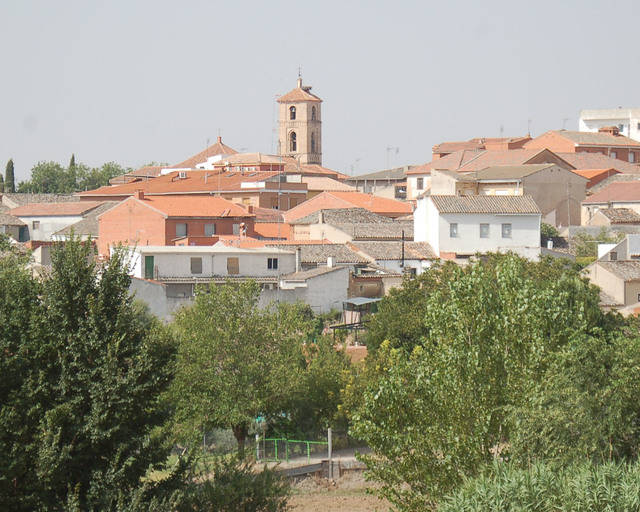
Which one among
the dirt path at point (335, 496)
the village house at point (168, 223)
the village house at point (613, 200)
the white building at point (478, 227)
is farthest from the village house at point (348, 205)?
the dirt path at point (335, 496)

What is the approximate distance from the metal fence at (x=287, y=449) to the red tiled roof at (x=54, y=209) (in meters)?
38.6

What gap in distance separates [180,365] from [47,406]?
33.7ft

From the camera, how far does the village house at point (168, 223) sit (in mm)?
50438

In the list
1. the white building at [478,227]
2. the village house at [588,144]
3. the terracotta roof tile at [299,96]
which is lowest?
the white building at [478,227]

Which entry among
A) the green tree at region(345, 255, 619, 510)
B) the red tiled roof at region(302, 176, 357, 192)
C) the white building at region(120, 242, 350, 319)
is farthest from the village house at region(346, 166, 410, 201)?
the green tree at region(345, 255, 619, 510)

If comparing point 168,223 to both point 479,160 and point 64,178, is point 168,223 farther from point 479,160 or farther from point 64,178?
point 64,178

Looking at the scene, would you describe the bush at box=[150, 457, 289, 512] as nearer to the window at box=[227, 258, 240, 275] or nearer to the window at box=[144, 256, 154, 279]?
the window at box=[144, 256, 154, 279]

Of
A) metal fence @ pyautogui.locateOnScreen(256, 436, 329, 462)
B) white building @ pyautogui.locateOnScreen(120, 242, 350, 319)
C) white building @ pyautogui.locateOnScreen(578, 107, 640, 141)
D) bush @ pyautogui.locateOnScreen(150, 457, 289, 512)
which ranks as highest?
white building @ pyautogui.locateOnScreen(578, 107, 640, 141)

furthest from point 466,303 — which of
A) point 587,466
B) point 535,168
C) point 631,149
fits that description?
point 631,149

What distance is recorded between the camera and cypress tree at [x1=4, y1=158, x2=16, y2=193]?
92.1 meters

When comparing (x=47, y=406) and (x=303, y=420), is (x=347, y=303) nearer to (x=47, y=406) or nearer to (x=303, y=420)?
(x=303, y=420)

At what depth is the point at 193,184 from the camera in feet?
227

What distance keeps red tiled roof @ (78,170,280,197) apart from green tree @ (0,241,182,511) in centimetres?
5089

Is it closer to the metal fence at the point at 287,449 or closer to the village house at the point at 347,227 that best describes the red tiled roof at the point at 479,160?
the village house at the point at 347,227
